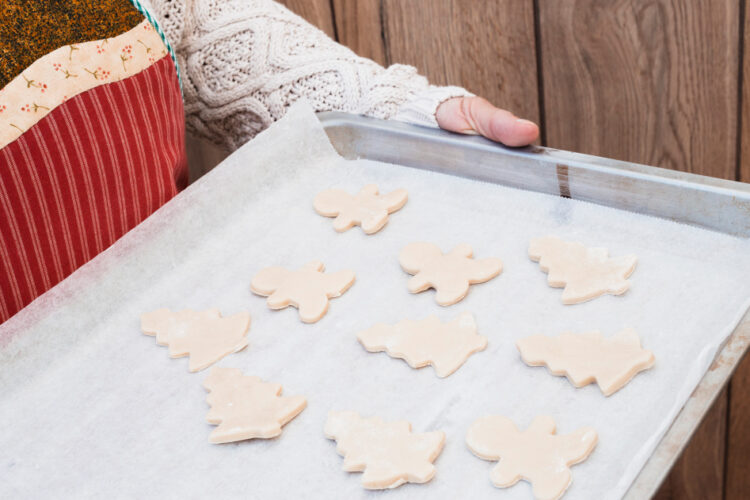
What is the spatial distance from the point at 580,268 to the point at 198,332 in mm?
391

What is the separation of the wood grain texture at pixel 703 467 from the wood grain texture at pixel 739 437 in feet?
0.04

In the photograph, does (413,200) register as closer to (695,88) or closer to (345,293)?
(345,293)

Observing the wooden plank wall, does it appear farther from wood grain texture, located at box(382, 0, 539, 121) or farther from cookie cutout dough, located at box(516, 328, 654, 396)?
cookie cutout dough, located at box(516, 328, 654, 396)

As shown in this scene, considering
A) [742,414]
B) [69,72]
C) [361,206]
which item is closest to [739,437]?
[742,414]

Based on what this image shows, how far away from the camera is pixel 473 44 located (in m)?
1.34

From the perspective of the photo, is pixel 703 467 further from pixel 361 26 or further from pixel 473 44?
pixel 361 26

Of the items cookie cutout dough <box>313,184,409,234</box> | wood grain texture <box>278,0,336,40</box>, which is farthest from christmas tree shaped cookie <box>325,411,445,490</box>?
wood grain texture <box>278,0,336,40</box>

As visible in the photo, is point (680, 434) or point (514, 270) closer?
point (680, 434)

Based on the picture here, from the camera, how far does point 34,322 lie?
0.77 metres

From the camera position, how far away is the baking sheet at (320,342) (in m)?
0.64

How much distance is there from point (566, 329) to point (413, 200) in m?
0.29

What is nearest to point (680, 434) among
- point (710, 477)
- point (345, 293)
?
point (345, 293)

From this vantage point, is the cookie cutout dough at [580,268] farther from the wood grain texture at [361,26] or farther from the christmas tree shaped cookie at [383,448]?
the wood grain texture at [361,26]

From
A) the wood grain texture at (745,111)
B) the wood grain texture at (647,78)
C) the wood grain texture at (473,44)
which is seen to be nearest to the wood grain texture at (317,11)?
the wood grain texture at (473,44)
